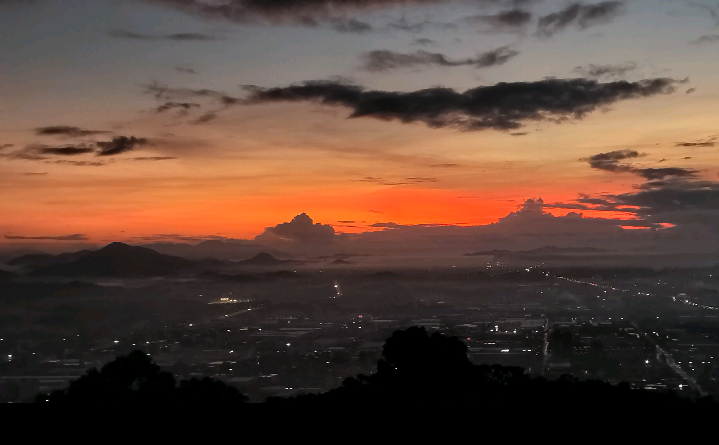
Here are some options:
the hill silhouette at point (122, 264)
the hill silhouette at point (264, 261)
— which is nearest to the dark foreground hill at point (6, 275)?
the hill silhouette at point (122, 264)

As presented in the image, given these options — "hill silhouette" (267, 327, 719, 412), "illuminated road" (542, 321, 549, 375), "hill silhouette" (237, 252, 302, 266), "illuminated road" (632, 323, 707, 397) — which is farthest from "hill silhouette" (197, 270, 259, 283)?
"hill silhouette" (267, 327, 719, 412)

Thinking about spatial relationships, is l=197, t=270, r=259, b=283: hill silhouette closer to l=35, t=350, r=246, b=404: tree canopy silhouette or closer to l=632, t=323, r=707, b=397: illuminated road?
l=632, t=323, r=707, b=397: illuminated road

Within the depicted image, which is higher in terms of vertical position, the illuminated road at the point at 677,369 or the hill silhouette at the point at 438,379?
the hill silhouette at the point at 438,379

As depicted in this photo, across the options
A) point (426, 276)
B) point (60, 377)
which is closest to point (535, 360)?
point (60, 377)

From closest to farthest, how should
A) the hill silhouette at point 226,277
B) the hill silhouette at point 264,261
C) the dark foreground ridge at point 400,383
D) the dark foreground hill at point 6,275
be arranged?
the dark foreground ridge at point 400,383 → the dark foreground hill at point 6,275 → the hill silhouette at point 226,277 → the hill silhouette at point 264,261

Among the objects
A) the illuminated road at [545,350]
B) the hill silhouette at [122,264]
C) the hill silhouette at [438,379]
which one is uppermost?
the hill silhouette at [122,264]

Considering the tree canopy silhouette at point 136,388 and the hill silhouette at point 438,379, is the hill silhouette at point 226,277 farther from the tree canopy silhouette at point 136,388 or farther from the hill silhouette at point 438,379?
the hill silhouette at point 438,379

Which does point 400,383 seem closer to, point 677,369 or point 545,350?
point 677,369

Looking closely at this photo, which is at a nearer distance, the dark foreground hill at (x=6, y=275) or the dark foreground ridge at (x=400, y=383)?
the dark foreground ridge at (x=400, y=383)

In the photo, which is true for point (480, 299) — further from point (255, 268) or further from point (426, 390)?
point (426, 390)

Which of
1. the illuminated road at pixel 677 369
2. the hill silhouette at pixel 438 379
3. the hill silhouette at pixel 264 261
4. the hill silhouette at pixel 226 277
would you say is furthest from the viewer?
the hill silhouette at pixel 264 261
